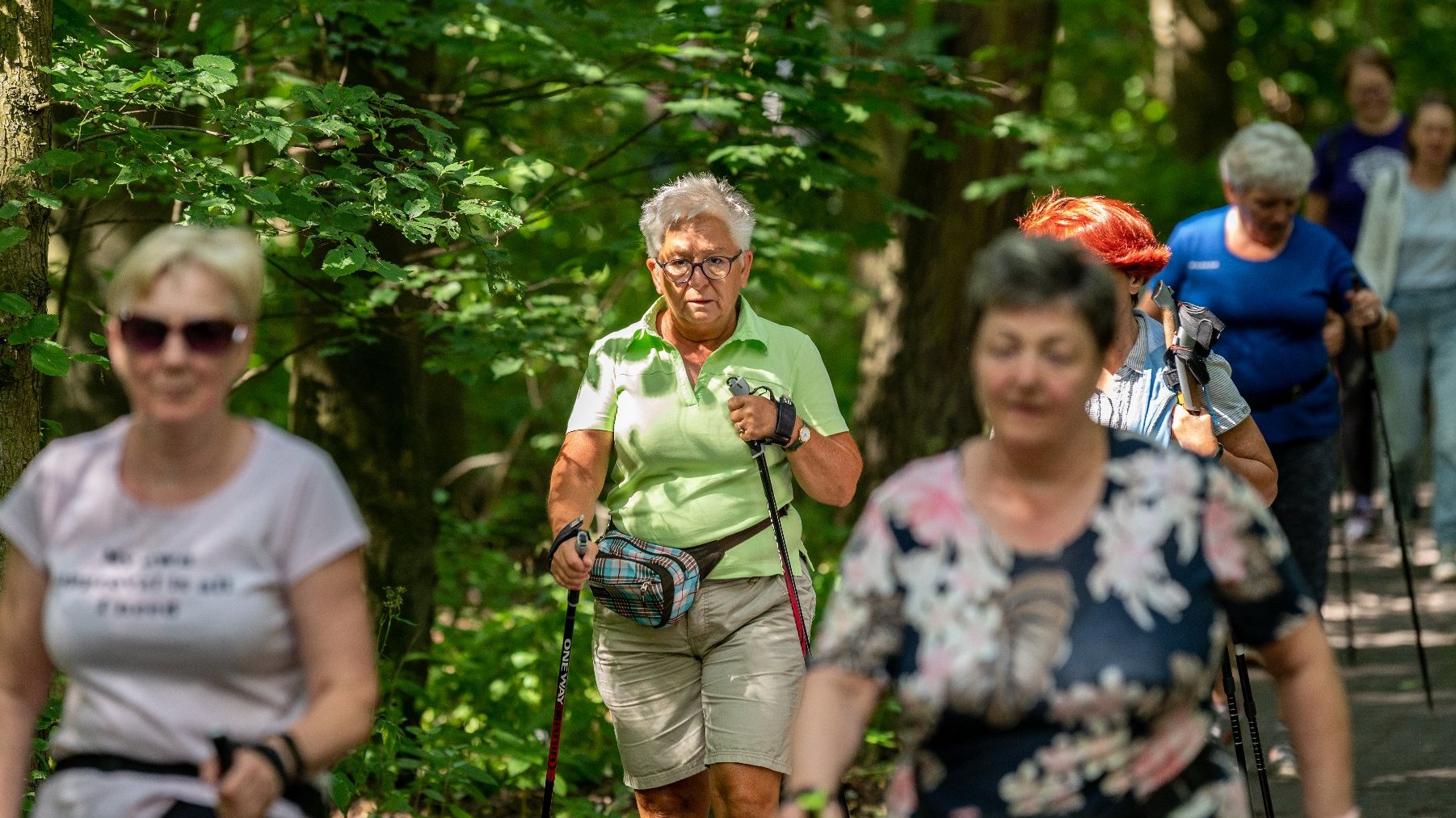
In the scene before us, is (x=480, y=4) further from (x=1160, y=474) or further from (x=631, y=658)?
(x=1160, y=474)

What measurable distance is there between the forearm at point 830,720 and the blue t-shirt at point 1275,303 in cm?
336

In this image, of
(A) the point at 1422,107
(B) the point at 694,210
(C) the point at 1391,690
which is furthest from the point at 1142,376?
(A) the point at 1422,107

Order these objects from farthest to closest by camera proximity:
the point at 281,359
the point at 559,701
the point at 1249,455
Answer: the point at 281,359 → the point at 559,701 → the point at 1249,455

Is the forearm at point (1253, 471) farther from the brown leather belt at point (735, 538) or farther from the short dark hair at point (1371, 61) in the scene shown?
the short dark hair at point (1371, 61)

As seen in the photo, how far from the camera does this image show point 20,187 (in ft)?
14.0

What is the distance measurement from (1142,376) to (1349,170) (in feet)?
16.6

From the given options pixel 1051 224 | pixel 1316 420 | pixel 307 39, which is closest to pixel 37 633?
pixel 1051 224

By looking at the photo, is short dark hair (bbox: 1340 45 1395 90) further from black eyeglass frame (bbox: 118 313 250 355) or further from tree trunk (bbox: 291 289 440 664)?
black eyeglass frame (bbox: 118 313 250 355)

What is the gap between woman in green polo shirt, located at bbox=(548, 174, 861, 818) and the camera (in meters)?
4.39

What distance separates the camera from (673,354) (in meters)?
4.49

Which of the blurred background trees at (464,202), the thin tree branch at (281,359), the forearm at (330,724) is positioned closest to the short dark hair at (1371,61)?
the blurred background trees at (464,202)

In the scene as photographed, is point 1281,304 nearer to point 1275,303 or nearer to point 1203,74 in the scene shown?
point 1275,303

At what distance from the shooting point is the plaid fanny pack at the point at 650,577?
4.29m

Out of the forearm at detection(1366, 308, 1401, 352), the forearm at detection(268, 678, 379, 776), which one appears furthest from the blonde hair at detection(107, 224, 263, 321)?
the forearm at detection(1366, 308, 1401, 352)
